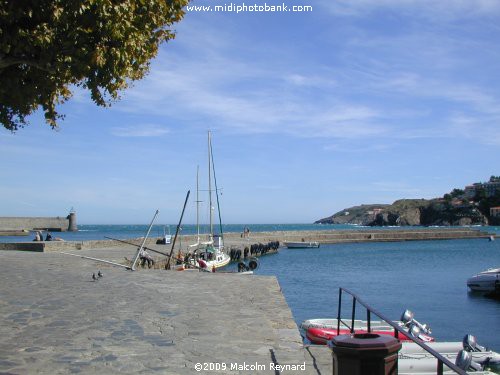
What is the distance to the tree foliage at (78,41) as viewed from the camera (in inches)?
263

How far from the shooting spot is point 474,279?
3328 centimetres

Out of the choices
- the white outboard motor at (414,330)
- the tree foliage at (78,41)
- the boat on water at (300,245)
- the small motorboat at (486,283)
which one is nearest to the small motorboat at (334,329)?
the white outboard motor at (414,330)

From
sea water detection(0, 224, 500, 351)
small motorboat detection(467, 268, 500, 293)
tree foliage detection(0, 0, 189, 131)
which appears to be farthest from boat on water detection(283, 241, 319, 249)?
tree foliage detection(0, 0, 189, 131)

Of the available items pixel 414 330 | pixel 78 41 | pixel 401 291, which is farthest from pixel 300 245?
pixel 78 41

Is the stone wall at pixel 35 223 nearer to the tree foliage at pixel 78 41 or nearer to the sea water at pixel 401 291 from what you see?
the sea water at pixel 401 291

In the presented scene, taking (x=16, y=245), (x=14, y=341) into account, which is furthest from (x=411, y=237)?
(x=14, y=341)

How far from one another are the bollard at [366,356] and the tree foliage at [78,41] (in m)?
4.51

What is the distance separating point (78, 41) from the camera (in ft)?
22.8

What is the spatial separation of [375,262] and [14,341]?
49.5 m

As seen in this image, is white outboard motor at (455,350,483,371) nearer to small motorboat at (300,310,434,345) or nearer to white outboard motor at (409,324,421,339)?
small motorboat at (300,310,434,345)

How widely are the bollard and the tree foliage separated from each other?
4.51 meters

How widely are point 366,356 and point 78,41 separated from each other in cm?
507

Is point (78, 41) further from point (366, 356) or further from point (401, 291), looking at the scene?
point (401, 291)

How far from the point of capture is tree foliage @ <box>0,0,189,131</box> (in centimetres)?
668
